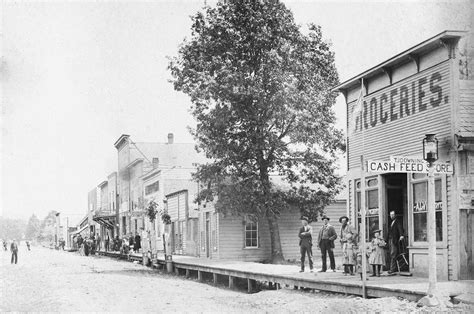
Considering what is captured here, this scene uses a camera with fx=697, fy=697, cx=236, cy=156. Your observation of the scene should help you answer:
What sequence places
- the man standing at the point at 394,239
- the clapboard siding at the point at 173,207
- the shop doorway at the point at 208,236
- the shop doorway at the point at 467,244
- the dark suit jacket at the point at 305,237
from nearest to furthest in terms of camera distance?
1. the shop doorway at the point at 467,244
2. the man standing at the point at 394,239
3. the dark suit jacket at the point at 305,237
4. the shop doorway at the point at 208,236
5. the clapboard siding at the point at 173,207

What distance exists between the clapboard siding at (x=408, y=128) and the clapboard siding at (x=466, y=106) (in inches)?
11.2

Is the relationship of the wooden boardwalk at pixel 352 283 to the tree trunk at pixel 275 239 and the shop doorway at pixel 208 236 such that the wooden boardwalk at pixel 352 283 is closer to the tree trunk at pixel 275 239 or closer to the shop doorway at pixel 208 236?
the tree trunk at pixel 275 239

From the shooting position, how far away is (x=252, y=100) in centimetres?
2972

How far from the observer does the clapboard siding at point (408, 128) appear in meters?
16.0

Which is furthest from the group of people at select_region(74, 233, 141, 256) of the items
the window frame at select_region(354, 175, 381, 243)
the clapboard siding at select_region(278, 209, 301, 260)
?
the window frame at select_region(354, 175, 381, 243)

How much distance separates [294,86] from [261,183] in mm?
4484

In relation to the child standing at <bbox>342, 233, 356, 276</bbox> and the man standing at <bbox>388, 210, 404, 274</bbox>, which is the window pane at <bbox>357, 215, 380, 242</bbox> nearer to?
the child standing at <bbox>342, 233, 356, 276</bbox>

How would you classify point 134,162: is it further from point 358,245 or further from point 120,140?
point 358,245

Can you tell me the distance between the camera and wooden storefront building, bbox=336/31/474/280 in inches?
603

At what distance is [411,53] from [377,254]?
504cm

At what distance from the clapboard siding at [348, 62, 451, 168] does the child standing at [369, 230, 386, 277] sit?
91.9 inches

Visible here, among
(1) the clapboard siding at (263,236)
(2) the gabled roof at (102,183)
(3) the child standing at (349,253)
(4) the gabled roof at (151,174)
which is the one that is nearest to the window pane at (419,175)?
(3) the child standing at (349,253)

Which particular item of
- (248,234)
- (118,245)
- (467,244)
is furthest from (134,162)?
(467,244)

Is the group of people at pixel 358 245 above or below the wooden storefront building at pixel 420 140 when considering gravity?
below
